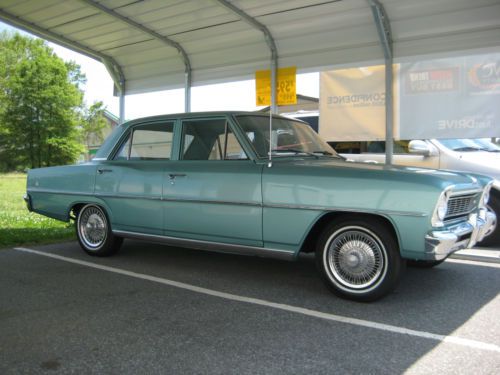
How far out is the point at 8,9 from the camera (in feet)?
25.3

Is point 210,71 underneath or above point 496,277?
above

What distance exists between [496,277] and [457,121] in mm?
2781

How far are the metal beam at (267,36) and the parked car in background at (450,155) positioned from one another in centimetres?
156

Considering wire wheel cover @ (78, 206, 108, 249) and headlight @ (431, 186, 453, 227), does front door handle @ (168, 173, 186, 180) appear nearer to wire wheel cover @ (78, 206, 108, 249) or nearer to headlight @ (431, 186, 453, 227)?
wire wheel cover @ (78, 206, 108, 249)

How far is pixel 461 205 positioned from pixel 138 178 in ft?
11.1

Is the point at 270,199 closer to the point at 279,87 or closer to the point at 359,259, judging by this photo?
the point at 359,259

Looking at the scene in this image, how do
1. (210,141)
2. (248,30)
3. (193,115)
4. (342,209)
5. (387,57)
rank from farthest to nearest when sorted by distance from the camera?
1. (248,30)
2. (387,57)
3. (193,115)
4. (210,141)
5. (342,209)

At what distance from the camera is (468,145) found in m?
7.71

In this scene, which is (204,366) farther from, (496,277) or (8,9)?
(8,9)

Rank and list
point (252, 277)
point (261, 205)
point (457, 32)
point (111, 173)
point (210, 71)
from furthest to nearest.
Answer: point (210, 71)
point (457, 32)
point (111, 173)
point (252, 277)
point (261, 205)

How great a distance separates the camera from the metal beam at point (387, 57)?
662cm

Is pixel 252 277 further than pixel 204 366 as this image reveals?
Yes

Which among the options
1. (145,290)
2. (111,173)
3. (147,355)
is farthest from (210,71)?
(147,355)

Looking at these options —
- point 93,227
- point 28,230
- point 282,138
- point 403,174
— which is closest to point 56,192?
point 93,227
